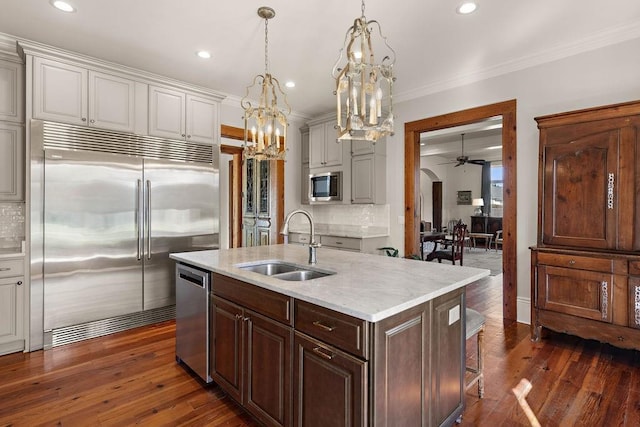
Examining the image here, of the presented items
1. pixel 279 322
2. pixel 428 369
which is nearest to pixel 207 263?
pixel 279 322

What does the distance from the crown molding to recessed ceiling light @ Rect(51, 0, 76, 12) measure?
3.62m

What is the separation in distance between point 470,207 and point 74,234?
1132cm

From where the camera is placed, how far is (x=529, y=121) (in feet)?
11.7

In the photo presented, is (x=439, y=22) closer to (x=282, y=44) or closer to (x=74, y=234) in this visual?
(x=282, y=44)

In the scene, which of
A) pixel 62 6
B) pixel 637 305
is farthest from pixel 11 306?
pixel 637 305

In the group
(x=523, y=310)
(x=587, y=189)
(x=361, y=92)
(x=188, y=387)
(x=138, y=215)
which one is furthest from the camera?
(x=523, y=310)

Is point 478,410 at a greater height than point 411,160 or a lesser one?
lesser

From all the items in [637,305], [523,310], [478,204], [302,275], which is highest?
[478,204]

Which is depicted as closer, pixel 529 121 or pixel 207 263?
pixel 207 263

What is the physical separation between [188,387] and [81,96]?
112 inches

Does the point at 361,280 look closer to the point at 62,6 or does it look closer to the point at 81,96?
the point at 62,6

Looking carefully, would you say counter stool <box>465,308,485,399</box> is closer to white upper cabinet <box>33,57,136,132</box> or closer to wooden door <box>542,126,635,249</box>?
wooden door <box>542,126,635,249</box>

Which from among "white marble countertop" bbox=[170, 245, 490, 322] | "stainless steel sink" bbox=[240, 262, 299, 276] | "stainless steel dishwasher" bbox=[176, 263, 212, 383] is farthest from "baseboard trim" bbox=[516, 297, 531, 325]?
"stainless steel dishwasher" bbox=[176, 263, 212, 383]

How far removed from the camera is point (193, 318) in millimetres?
2430
